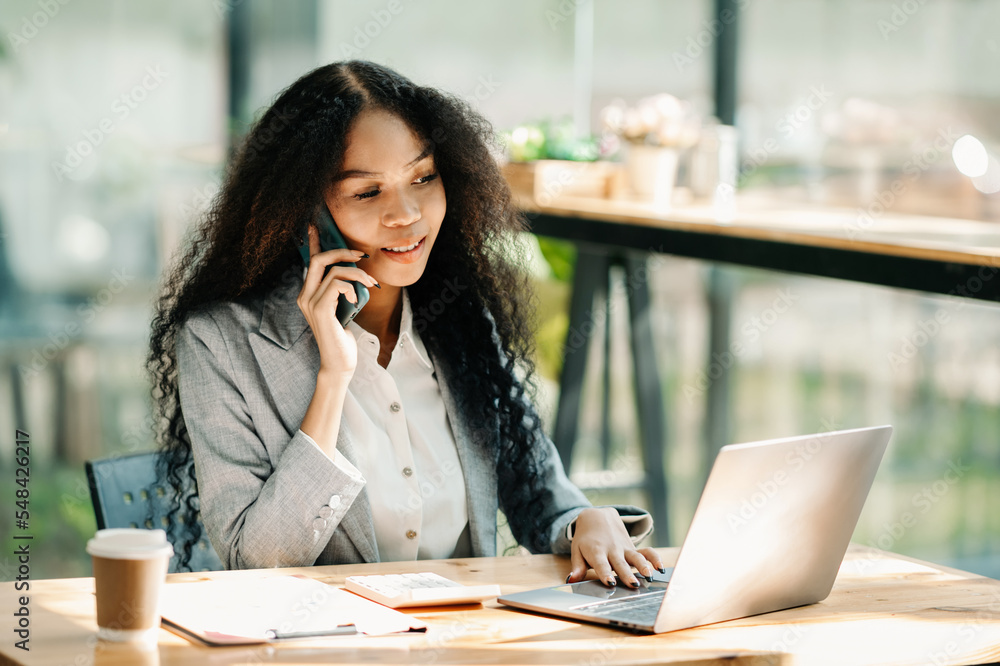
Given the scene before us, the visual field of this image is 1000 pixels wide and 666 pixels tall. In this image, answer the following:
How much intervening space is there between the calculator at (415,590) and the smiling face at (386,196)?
0.54 metres

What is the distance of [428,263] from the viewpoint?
200 centimetres

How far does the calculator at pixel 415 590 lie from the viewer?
53.0 inches

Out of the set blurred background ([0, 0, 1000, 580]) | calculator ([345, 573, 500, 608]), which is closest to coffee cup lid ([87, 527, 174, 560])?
calculator ([345, 573, 500, 608])

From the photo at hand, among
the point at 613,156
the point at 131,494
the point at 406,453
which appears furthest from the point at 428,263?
the point at 613,156

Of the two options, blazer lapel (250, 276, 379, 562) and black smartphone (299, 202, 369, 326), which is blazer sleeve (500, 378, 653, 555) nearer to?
blazer lapel (250, 276, 379, 562)

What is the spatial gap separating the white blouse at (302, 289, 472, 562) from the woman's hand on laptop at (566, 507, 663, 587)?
25 centimetres

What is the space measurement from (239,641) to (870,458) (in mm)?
780

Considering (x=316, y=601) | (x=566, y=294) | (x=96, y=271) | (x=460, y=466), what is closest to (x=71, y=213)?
Answer: (x=96, y=271)

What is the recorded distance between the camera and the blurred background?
3.10 meters

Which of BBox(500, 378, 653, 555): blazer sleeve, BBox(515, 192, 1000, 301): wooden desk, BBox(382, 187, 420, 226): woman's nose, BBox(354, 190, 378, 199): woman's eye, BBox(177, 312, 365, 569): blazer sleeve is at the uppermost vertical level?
BBox(354, 190, 378, 199): woman's eye

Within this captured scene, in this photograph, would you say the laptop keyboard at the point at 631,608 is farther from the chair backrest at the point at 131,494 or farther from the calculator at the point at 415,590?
the chair backrest at the point at 131,494

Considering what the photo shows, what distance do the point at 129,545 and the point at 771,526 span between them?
2.32 ft

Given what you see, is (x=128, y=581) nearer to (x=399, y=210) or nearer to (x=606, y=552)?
(x=606, y=552)

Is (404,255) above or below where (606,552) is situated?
above
